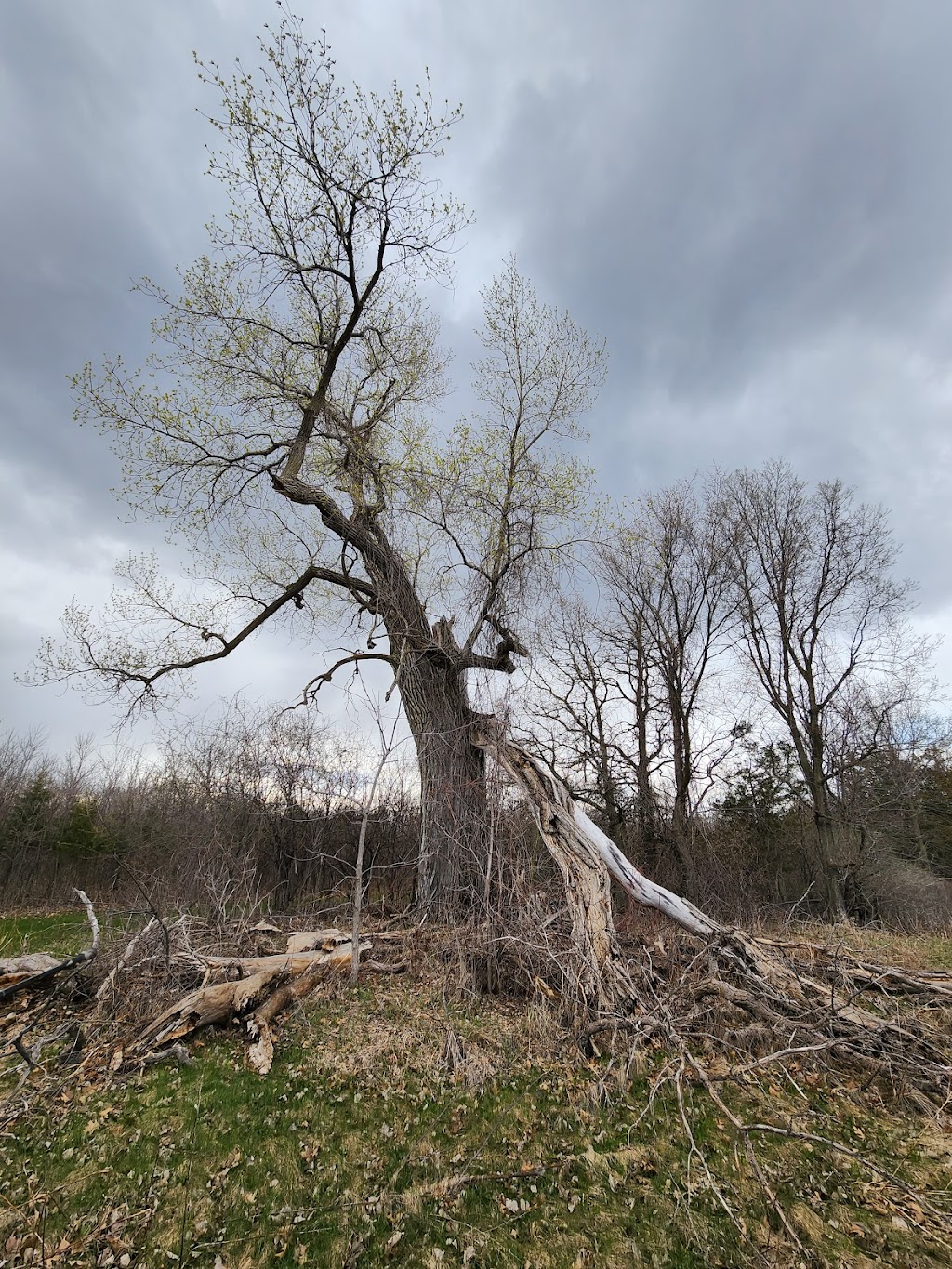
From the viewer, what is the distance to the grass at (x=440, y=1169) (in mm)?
2533

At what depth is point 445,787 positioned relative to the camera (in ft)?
23.8

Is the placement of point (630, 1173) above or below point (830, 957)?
below

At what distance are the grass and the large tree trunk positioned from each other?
2.16 meters

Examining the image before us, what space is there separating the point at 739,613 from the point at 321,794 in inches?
497

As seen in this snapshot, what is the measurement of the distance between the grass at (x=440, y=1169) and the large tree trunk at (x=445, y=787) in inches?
85.0

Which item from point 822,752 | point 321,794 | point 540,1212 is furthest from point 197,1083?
point 822,752

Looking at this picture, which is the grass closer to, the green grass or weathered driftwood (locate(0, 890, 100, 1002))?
weathered driftwood (locate(0, 890, 100, 1002))

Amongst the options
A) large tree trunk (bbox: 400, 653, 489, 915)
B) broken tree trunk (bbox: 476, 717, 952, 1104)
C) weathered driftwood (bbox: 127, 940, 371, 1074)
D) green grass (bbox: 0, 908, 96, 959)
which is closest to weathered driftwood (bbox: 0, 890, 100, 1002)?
green grass (bbox: 0, 908, 96, 959)

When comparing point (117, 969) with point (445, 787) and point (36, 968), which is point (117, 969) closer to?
point (36, 968)

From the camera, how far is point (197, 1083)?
3.75 metres

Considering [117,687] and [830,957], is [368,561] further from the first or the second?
[830,957]

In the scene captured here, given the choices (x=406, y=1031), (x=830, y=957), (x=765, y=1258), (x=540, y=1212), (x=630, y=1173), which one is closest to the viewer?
(x=765, y=1258)

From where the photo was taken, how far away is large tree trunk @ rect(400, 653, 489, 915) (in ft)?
21.7

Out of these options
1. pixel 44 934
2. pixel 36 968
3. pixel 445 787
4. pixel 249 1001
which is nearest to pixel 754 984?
pixel 445 787
